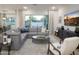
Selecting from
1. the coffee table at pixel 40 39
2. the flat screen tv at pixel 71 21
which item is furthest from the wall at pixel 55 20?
the coffee table at pixel 40 39

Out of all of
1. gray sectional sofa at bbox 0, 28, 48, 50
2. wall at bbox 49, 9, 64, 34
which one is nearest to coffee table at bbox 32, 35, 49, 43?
gray sectional sofa at bbox 0, 28, 48, 50

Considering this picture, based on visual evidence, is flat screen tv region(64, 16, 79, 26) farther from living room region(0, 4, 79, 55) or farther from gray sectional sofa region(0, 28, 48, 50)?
gray sectional sofa region(0, 28, 48, 50)

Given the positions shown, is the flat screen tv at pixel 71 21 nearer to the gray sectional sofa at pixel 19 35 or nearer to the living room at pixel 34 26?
the living room at pixel 34 26

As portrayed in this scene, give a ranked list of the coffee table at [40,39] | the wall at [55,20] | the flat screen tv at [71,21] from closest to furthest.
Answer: the wall at [55,20] → the flat screen tv at [71,21] → the coffee table at [40,39]

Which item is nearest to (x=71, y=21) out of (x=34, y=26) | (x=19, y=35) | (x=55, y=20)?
(x=55, y=20)

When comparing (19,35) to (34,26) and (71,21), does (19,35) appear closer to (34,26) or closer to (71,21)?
(34,26)

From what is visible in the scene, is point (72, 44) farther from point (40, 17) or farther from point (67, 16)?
point (40, 17)

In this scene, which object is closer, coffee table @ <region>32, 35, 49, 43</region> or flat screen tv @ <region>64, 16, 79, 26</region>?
flat screen tv @ <region>64, 16, 79, 26</region>

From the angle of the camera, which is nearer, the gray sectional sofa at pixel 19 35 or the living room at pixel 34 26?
the living room at pixel 34 26

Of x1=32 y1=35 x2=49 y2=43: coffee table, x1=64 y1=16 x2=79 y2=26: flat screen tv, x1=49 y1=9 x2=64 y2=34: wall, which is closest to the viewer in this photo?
x1=49 y1=9 x2=64 y2=34: wall

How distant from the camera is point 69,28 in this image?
3.83m

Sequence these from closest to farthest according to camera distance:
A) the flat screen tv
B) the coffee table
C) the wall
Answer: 1. the wall
2. the flat screen tv
3. the coffee table
